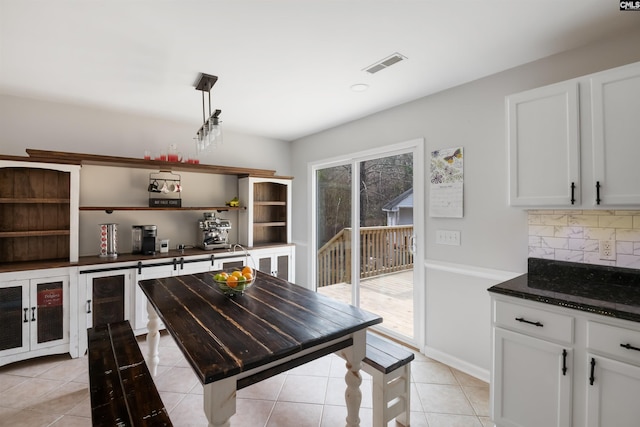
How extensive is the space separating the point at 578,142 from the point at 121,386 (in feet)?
9.70

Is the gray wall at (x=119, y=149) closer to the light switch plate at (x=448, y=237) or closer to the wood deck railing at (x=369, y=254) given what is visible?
the wood deck railing at (x=369, y=254)

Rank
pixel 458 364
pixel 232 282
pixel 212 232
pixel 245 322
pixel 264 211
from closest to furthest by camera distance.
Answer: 1. pixel 245 322
2. pixel 232 282
3. pixel 458 364
4. pixel 212 232
5. pixel 264 211

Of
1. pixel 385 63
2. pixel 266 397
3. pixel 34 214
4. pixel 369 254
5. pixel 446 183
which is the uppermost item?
pixel 385 63

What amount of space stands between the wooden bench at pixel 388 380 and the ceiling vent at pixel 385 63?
2059 mm

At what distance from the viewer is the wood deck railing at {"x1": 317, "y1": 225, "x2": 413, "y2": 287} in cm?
322

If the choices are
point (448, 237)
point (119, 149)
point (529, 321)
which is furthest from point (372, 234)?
point (119, 149)

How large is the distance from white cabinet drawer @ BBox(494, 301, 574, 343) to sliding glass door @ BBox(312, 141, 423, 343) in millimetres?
1168

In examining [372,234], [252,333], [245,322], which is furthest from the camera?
[372,234]

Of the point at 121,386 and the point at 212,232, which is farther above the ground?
the point at 212,232

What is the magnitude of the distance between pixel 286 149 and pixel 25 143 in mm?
3065

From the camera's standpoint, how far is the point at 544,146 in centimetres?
192

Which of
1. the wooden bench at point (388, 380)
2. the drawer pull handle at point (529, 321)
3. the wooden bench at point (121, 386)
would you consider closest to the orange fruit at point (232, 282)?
the wooden bench at point (121, 386)

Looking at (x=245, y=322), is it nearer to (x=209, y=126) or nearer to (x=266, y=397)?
(x=266, y=397)

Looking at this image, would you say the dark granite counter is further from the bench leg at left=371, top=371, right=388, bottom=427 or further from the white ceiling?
the white ceiling
